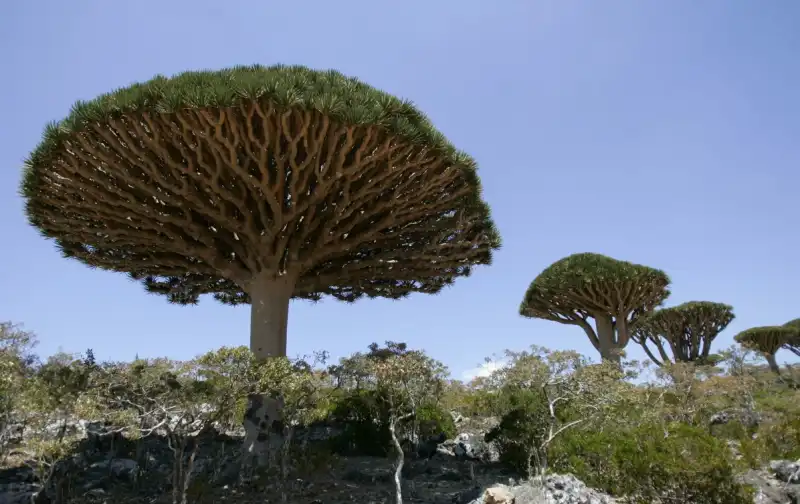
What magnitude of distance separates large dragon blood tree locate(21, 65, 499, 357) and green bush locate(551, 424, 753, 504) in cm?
526

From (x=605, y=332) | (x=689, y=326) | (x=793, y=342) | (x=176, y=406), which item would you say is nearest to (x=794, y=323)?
(x=793, y=342)

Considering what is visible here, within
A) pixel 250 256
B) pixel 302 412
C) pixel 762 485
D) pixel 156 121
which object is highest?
pixel 156 121

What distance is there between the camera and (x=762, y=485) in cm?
819

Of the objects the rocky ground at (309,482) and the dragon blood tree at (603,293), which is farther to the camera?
the dragon blood tree at (603,293)

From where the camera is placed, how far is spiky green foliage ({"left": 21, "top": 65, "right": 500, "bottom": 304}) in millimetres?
8289

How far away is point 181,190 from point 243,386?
3686 millimetres

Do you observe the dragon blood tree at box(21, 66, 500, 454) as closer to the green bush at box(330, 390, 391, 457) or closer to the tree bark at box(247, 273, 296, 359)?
the tree bark at box(247, 273, 296, 359)

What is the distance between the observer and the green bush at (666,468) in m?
6.38

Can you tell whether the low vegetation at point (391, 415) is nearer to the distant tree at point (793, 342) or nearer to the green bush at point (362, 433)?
the green bush at point (362, 433)

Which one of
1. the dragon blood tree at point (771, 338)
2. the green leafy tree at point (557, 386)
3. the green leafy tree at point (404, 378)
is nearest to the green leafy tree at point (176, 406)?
the green leafy tree at point (404, 378)

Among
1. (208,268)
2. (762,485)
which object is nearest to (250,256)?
(208,268)

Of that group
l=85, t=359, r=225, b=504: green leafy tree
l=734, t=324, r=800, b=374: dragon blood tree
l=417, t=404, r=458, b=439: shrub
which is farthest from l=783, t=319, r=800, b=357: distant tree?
l=85, t=359, r=225, b=504: green leafy tree

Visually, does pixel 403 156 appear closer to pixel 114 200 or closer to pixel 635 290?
pixel 114 200

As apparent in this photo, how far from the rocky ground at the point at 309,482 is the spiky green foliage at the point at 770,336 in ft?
85.6
